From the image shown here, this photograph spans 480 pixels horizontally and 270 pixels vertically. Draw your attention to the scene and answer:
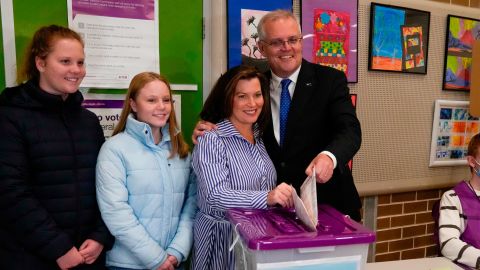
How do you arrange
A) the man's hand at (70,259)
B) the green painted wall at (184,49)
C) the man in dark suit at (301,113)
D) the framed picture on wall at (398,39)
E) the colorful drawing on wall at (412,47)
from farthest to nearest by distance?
the colorful drawing on wall at (412,47)
the framed picture on wall at (398,39)
the green painted wall at (184,49)
the man in dark suit at (301,113)
the man's hand at (70,259)

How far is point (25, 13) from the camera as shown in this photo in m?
1.71

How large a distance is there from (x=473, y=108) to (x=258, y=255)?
7.78 feet

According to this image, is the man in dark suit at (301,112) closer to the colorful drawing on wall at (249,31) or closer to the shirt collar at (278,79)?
the shirt collar at (278,79)

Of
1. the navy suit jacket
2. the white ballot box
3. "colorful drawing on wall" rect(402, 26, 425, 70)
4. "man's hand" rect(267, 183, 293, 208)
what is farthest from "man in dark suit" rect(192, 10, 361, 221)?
"colorful drawing on wall" rect(402, 26, 425, 70)

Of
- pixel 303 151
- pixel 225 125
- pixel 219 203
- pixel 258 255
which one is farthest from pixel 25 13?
pixel 258 255

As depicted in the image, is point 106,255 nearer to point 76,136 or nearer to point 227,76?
point 76,136

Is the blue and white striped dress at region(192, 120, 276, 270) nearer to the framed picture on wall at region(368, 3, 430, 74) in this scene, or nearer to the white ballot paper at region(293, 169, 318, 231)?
the white ballot paper at region(293, 169, 318, 231)

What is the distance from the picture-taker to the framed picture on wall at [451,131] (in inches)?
110

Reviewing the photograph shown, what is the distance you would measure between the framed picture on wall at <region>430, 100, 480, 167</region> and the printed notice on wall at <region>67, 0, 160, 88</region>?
6.76ft

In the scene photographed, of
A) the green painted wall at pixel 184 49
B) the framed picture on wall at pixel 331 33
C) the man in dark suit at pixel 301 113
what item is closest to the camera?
the man in dark suit at pixel 301 113

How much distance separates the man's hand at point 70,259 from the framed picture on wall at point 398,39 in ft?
6.58

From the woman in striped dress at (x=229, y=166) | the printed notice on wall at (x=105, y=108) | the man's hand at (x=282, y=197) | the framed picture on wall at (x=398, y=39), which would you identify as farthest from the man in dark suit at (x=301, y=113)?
the framed picture on wall at (x=398, y=39)

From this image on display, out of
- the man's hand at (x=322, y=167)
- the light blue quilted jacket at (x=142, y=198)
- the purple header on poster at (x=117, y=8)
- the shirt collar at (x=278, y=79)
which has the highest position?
the purple header on poster at (x=117, y=8)

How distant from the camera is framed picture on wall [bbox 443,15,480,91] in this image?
2.76 metres
